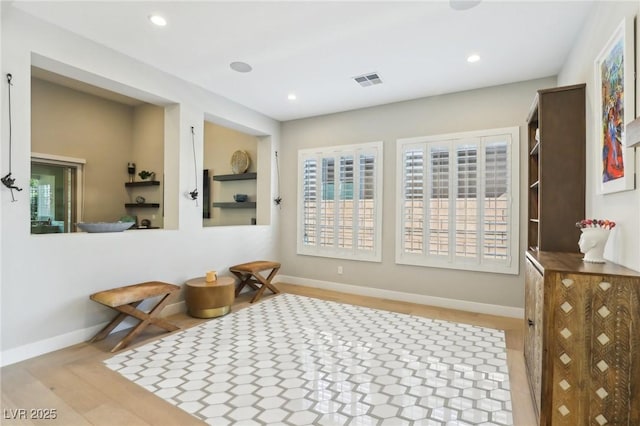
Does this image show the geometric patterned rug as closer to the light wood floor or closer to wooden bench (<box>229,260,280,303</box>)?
the light wood floor

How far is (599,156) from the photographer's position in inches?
83.8

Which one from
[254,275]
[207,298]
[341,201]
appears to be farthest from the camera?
[341,201]

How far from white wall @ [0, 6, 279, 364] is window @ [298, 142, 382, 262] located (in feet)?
4.87

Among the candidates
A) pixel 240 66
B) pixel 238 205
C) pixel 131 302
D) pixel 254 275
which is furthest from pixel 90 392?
pixel 238 205

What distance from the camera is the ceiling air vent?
370cm

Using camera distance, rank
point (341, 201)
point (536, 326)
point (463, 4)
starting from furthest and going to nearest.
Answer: point (341, 201) → point (463, 4) → point (536, 326)

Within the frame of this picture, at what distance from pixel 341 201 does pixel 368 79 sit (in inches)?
71.9

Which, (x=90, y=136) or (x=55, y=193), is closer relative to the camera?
(x=55, y=193)

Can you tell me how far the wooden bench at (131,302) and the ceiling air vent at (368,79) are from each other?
3.05 m

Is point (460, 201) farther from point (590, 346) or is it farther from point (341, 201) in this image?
point (590, 346)

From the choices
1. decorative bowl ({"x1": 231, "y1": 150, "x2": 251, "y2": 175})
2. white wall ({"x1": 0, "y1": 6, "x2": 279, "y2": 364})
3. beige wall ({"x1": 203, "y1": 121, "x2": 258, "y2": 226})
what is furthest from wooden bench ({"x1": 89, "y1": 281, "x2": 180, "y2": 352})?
decorative bowl ({"x1": 231, "y1": 150, "x2": 251, "y2": 175})

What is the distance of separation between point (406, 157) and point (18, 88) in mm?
4047

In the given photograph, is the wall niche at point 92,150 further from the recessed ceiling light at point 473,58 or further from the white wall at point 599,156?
the white wall at point 599,156

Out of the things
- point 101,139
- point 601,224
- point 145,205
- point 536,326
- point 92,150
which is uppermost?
point 101,139
